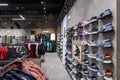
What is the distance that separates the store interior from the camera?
117 inches

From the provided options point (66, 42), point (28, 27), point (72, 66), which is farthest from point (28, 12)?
point (72, 66)

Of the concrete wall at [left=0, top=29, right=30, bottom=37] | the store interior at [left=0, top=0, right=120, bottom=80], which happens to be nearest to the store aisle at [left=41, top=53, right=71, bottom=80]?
the store interior at [left=0, top=0, right=120, bottom=80]

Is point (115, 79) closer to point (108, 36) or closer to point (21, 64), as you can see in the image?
point (108, 36)

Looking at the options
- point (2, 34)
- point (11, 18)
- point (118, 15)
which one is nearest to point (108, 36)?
point (118, 15)

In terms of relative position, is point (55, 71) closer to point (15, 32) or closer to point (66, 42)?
point (66, 42)

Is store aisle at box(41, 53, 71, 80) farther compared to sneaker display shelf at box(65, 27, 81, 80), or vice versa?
store aisle at box(41, 53, 71, 80)

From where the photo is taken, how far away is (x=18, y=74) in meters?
1.71

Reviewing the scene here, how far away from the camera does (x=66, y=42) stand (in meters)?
9.37

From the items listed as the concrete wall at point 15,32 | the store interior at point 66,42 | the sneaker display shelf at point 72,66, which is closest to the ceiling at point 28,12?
the store interior at point 66,42

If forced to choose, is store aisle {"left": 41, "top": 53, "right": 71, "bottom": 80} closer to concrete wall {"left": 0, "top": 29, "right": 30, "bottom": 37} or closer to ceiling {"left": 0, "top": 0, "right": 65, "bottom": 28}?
ceiling {"left": 0, "top": 0, "right": 65, "bottom": 28}

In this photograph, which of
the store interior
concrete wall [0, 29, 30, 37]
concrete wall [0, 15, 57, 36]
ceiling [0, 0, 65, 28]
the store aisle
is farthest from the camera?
concrete wall [0, 29, 30, 37]

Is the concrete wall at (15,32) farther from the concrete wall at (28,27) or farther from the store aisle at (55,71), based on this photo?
A: the store aisle at (55,71)

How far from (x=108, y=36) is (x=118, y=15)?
0.51 metres

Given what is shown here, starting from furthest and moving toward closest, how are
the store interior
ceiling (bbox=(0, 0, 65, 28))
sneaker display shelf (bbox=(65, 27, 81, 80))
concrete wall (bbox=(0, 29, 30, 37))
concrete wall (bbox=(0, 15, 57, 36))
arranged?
concrete wall (bbox=(0, 29, 30, 37)) → concrete wall (bbox=(0, 15, 57, 36)) → ceiling (bbox=(0, 0, 65, 28)) → sneaker display shelf (bbox=(65, 27, 81, 80)) → the store interior
